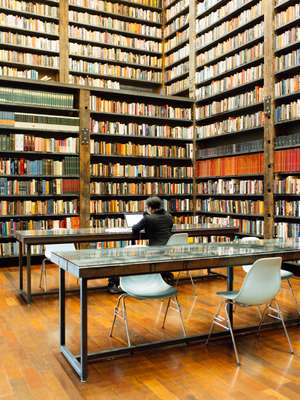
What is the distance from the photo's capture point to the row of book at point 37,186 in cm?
667

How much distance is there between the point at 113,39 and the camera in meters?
8.34

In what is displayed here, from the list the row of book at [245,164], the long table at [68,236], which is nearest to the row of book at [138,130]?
the row of book at [245,164]

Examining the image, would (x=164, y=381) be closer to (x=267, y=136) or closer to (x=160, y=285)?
(x=160, y=285)

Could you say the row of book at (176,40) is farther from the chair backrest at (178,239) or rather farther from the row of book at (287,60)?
the chair backrest at (178,239)

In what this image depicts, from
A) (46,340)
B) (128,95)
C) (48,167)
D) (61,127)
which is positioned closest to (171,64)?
(128,95)

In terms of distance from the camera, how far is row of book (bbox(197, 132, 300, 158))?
234 inches

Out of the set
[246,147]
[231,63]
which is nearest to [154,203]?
[246,147]

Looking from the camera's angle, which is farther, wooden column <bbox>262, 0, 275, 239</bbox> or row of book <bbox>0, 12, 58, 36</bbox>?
row of book <bbox>0, 12, 58, 36</bbox>

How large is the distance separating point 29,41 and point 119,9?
78.1 inches

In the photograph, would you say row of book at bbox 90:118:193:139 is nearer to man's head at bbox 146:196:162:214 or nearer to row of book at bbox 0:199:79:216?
row of book at bbox 0:199:79:216

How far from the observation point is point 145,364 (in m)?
2.95

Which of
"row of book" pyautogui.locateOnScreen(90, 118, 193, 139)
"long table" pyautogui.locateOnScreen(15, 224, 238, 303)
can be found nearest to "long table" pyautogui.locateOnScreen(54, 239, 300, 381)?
"long table" pyautogui.locateOnScreen(15, 224, 238, 303)

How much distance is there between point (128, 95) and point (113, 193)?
184 cm

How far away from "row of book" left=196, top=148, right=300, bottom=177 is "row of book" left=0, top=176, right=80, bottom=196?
7.86ft
